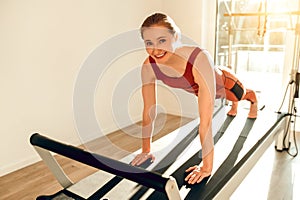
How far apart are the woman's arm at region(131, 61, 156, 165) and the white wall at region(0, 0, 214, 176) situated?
1.30 meters

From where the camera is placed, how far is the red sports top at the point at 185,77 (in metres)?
1.30

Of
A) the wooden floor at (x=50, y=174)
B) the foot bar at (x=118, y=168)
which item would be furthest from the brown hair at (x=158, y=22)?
the wooden floor at (x=50, y=174)

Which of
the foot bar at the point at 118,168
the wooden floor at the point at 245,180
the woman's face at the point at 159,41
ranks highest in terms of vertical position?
the woman's face at the point at 159,41

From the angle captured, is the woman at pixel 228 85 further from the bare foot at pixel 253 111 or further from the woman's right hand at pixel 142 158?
the woman's right hand at pixel 142 158

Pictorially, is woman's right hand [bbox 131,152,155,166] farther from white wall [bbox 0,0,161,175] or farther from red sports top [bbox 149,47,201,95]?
white wall [bbox 0,0,161,175]

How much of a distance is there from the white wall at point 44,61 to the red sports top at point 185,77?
4.65 ft

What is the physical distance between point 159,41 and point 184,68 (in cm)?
20

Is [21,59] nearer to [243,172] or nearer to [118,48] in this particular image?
[118,48]

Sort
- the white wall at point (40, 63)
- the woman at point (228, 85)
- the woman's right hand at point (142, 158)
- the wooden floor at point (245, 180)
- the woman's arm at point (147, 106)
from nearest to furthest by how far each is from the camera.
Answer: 1. the woman's arm at point (147, 106)
2. the woman's right hand at point (142, 158)
3. the woman at point (228, 85)
4. the wooden floor at point (245, 180)
5. the white wall at point (40, 63)

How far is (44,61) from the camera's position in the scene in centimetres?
254

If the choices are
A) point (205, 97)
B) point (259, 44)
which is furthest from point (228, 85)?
point (259, 44)

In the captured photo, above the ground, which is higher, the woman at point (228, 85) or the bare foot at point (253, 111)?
the woman at point (228, 85)

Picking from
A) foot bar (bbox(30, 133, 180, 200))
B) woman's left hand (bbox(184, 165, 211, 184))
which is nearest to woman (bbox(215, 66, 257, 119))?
woman's left hand (bbox(184, 165, 211, 184))

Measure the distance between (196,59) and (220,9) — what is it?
2512 mm
